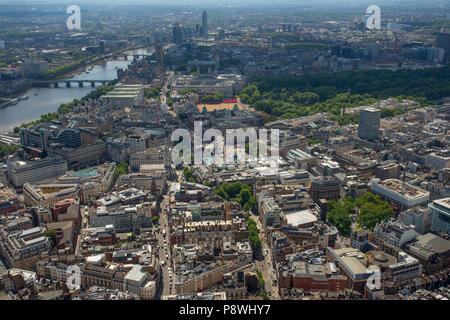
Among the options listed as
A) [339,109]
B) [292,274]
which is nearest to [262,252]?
[292,274]

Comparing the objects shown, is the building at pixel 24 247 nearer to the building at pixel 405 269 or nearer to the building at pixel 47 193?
the building at pixel 47 193

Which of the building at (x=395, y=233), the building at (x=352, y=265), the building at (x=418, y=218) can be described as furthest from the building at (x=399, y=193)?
the building at (x=352, y=265)

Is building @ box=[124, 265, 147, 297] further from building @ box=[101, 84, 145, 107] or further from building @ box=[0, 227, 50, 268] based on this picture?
building @ box=[101, 84, 145, 107]

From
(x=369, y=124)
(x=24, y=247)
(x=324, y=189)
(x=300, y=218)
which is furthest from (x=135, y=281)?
(x=369, y=124)

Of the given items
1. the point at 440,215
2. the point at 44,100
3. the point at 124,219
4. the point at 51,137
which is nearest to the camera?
the point at 440,215

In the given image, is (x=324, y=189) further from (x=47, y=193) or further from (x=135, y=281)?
(x=47, y=193)
